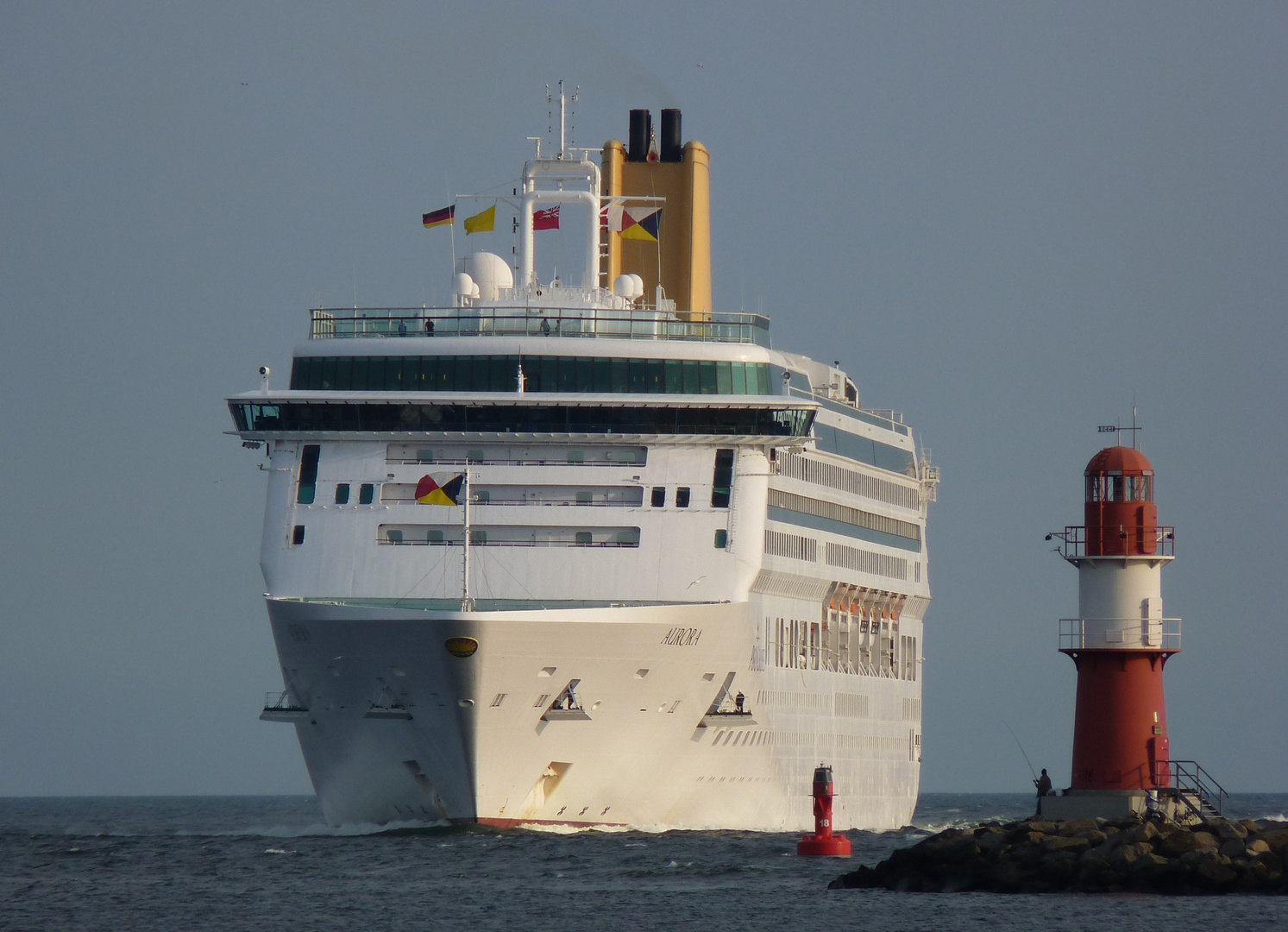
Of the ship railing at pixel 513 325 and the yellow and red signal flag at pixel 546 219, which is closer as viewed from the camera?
the ship railing at pixel 513 325

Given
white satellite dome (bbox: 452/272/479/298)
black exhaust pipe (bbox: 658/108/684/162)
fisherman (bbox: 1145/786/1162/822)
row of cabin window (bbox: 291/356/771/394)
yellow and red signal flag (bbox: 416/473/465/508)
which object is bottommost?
fisherman (bbox: 1145/786/1162/822)

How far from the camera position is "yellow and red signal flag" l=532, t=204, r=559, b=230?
186 ft

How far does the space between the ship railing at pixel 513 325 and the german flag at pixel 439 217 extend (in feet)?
14.6

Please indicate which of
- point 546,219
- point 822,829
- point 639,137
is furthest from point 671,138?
point 822,829

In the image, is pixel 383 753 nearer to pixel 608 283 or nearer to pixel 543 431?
pixel 543 431

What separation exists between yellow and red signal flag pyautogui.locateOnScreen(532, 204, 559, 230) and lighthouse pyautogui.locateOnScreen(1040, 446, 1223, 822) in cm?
1834

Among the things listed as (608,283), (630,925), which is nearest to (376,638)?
(630,925)

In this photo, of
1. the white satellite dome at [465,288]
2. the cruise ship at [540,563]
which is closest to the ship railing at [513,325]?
the cruise ship at [540,563]

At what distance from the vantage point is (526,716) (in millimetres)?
46219

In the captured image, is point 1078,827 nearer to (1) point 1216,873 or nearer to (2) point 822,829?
(1) point 1216,873

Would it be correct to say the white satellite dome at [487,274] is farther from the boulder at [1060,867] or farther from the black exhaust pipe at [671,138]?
the boulder at [1060,867]

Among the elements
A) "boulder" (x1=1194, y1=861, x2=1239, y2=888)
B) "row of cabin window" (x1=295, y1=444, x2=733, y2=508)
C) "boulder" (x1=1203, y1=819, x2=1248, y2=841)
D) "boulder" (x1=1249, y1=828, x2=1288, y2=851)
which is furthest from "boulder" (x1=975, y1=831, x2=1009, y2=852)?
"row of cabin window" (x1=295, y1=444, x2=733, y2=508)

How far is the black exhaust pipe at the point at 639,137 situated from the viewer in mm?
64750

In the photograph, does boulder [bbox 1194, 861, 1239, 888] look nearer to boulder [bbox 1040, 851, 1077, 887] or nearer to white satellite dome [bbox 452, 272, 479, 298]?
boulder [bbox 1040, 851, 1077, 887]
